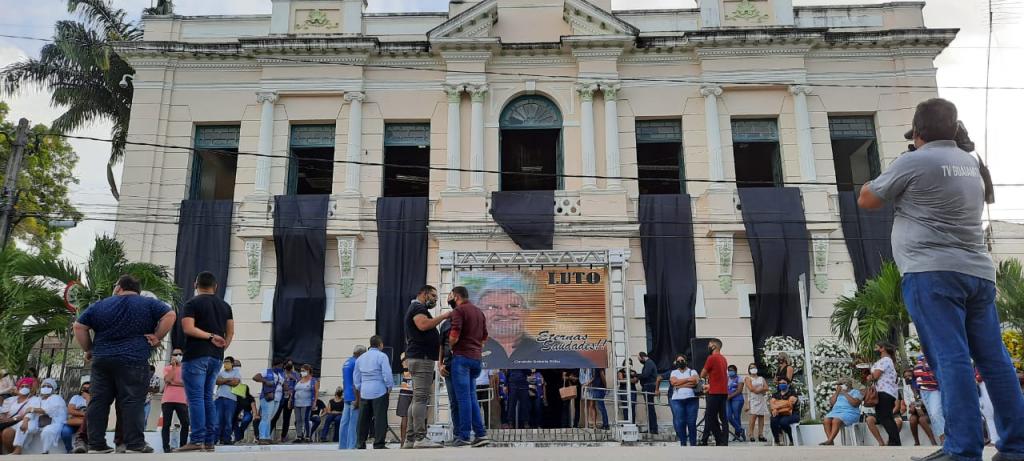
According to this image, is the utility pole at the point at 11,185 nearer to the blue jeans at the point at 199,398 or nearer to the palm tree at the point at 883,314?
the blue jeans at the point at 199,398

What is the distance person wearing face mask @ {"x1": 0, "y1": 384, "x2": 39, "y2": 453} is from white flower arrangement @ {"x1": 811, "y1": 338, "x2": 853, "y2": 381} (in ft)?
48.7

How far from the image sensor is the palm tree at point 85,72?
70.8 ft

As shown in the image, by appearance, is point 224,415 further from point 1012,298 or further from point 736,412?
point 1012,298

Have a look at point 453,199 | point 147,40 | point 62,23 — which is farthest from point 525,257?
point 62,23

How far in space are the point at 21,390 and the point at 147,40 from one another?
11350 millimetres

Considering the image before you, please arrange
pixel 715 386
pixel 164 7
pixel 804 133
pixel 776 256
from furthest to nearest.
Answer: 1. pixel 164 7
2. pixel 804 133
3. pixel 776 256
4. pixel 715 386

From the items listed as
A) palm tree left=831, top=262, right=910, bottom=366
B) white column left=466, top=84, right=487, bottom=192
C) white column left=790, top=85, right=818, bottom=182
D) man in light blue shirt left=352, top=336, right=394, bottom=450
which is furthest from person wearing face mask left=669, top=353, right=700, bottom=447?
white column left=790, top=85, right=818, bottom=182

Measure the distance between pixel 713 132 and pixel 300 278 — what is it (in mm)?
11244

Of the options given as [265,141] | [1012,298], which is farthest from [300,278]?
[1012,298]

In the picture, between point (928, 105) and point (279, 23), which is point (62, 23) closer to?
point (279, 23)

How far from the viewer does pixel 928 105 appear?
437 cm

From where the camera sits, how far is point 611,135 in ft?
66.0

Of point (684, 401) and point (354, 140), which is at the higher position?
point (354, 140)

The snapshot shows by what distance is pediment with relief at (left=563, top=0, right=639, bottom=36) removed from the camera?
20375 millimetres
